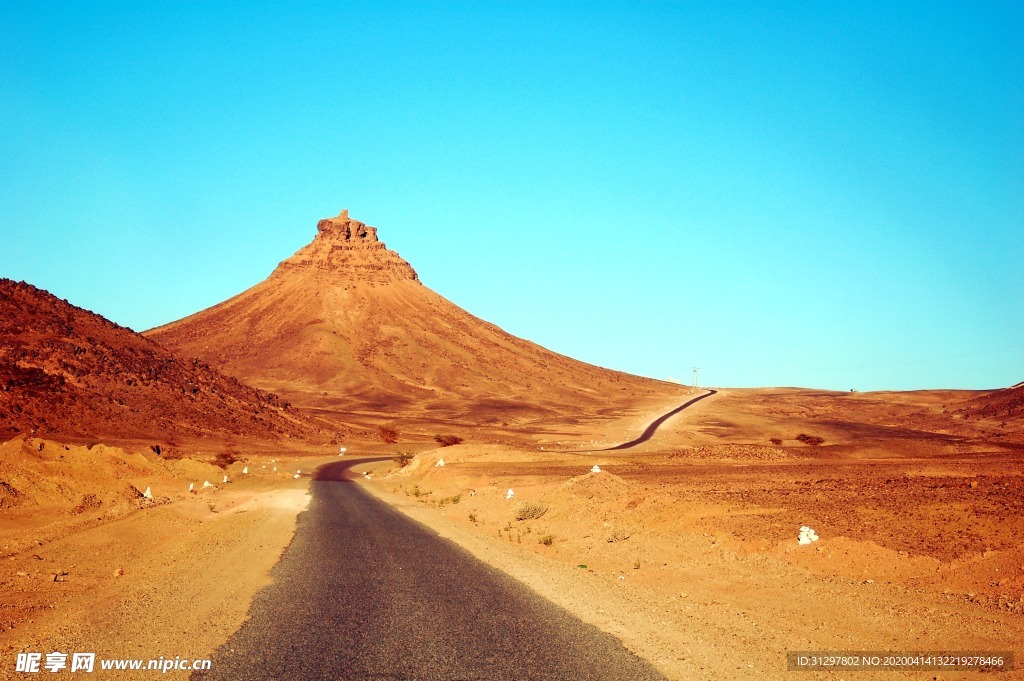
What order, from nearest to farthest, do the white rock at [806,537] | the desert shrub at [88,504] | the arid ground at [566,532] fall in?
the arid ground at [566,532]
the white rock at [806,537]
the desert shrub at [88,504]

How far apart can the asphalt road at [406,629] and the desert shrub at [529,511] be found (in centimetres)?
971

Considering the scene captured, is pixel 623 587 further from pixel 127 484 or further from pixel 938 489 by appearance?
pixel 127 484

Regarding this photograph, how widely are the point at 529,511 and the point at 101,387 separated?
64.1m

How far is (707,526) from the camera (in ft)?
65.0

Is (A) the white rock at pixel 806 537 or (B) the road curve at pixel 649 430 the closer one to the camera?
(A) the white rock at pixel 806 537

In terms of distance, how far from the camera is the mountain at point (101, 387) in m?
65.6

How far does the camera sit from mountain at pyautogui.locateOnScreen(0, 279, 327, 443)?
65625 mm

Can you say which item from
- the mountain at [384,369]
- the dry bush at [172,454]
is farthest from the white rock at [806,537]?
the mountain at [384,369]

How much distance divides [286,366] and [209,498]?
468 ft

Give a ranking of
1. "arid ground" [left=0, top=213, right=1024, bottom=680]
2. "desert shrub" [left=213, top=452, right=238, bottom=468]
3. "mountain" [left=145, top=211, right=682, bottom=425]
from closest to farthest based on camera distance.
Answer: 1. "arid ground" [left=0, top=213, right=1024, bottom=680]
2. "desert shrub" [left=213, top=452, right=238, bottom=468]
3. "mountain" [left=145, top=211, right=682, bottom=425]

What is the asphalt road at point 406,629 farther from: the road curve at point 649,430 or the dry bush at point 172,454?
the road curve at point 649,430

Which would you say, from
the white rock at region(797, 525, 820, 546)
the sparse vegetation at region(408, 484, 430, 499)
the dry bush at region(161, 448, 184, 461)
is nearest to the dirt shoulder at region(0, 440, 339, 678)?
the sparse vegetation at region(408, 484, 430, 499)

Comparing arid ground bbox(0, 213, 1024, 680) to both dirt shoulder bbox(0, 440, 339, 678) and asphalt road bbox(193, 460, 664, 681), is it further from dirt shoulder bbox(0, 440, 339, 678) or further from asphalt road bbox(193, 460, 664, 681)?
asphalt road bbox(193, 460, 664, 681)

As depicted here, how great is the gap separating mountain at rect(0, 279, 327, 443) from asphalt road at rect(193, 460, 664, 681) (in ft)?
174
